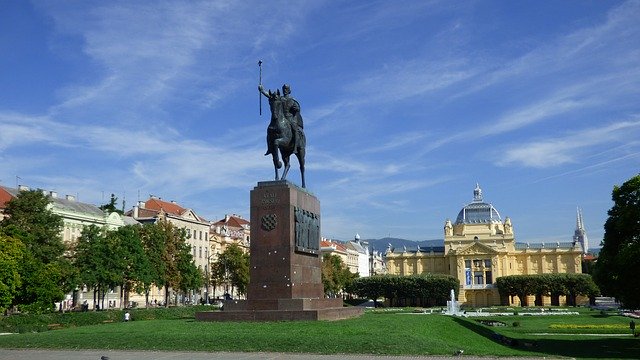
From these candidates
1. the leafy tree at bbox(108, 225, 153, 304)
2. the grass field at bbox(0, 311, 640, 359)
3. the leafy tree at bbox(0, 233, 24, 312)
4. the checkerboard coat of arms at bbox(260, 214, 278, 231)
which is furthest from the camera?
the leafy tree at bbox(108, 225, 153, 304)

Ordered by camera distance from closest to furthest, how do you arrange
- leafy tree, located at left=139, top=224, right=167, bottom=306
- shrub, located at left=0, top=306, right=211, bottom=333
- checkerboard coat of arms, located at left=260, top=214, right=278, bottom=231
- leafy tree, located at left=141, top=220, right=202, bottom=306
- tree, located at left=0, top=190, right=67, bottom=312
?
checkerboard coat of arms, located at left=260, top=214, right=278, bottom=231
shrub, located at left=0, top=306, right=211, bottom=333
tree, located at left=0, top=190, right=67, bottom=312
leafy tree, located at left=139, top=224, right=167, bottom=306
leafy tree, located at left=141, top=220, right=202, bottom=306

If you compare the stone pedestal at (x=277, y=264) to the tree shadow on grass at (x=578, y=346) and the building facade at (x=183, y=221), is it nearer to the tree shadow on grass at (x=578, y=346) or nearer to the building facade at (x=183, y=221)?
the tree shadow on grass at (x=578, y=346)

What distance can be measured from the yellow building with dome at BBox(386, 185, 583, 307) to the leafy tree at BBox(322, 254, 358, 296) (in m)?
22.7

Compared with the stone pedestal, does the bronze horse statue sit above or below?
above

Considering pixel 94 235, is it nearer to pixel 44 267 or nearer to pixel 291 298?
pixel 44 267

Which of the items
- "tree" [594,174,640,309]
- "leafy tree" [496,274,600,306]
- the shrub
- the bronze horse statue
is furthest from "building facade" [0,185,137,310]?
"leafy tree" [496,274,600,306]

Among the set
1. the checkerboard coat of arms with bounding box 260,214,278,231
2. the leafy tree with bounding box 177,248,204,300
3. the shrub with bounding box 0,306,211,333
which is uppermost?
the checkerboard coat of arms with bounding box 260,214,278,231

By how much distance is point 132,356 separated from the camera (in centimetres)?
2002

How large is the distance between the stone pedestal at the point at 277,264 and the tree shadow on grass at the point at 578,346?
8559 mm

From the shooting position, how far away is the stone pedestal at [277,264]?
2597 cm

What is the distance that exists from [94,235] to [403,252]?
82357 millimetres

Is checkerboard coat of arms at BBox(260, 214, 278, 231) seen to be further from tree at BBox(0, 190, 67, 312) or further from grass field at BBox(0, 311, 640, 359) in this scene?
tree at BBox(0, 190, 67, 312)

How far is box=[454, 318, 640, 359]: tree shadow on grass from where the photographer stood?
90.2 ft

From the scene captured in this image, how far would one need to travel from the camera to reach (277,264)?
26750 millimetres
